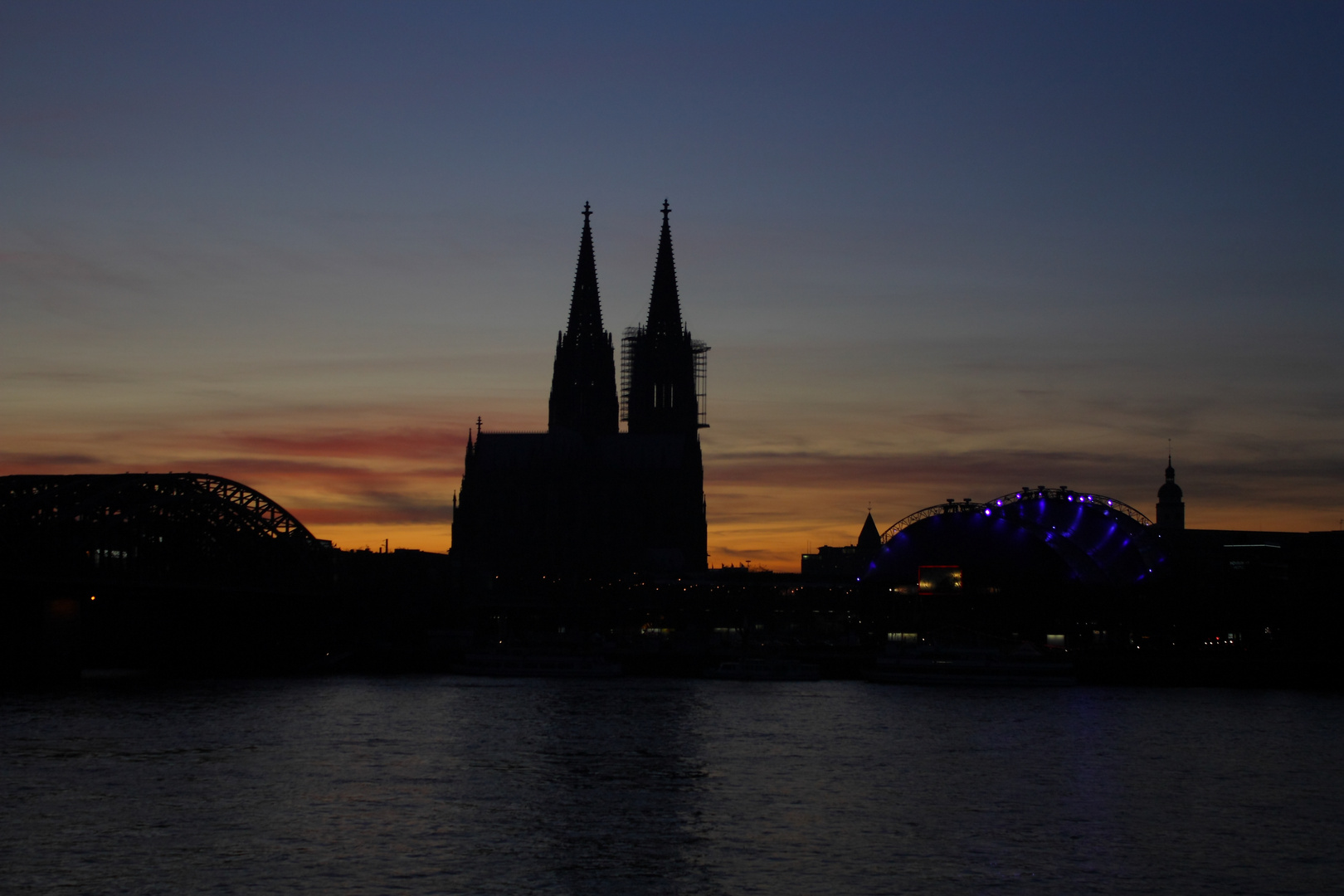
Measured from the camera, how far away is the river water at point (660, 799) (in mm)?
43875

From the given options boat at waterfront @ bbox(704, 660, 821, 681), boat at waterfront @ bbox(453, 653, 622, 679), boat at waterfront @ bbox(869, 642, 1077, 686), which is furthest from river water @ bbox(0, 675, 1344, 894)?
boat at waterfront @ bbox(453, 653, 622, 679)

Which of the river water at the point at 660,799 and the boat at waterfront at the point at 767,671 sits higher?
the boat at waterfront at the point at 767,671

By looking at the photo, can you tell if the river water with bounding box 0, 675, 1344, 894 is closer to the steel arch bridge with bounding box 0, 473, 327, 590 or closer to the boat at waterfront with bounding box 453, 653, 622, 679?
the steel arch bridge with bounding box 0, 473, 327, 590

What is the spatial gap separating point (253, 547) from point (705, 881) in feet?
368

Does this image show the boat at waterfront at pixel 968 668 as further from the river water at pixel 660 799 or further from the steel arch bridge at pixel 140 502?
the steel arch bridge at pixel 140 502

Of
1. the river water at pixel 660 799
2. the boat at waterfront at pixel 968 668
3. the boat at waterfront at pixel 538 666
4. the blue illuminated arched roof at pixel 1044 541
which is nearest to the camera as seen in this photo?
the river water at pixel 660 799

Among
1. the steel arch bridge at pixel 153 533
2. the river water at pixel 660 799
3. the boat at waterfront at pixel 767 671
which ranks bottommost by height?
the river water at pixel 660 799

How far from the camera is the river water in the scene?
43.9 m

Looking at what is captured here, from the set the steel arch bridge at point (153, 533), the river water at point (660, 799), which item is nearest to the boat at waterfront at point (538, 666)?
the steel arch bridge at point (153, 533)

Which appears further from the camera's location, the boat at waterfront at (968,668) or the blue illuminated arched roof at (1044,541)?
the blue illuminated arched roof at (1044,541)

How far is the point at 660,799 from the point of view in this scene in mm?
56688

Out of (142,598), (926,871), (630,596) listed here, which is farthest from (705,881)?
(630,596)

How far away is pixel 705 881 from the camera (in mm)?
42906

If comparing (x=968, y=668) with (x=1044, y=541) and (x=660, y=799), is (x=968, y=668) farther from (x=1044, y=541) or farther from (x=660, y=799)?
(x=660, y=799)
